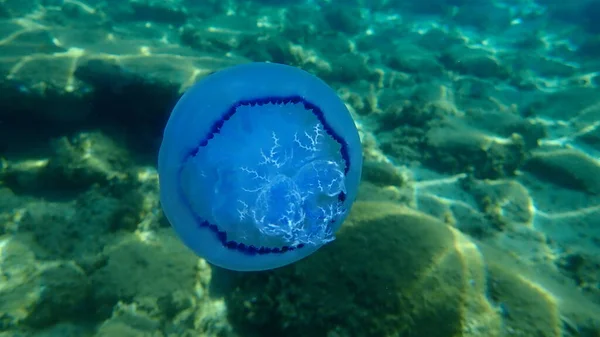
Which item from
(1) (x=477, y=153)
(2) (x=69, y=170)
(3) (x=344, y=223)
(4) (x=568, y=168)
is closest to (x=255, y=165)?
(3) (x=344, y=223)

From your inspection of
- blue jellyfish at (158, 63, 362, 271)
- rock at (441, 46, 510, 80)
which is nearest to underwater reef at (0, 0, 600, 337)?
rock at (441, 46, 510, 80)

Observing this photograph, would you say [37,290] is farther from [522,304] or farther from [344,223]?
[522,304]

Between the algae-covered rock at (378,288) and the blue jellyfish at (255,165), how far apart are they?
629 mm

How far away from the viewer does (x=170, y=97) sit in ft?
18.0

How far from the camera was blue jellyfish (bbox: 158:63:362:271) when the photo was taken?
8.17 ft

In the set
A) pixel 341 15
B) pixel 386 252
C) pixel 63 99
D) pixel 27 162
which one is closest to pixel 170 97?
pixel 63 99

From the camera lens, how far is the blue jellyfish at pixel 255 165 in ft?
8.17

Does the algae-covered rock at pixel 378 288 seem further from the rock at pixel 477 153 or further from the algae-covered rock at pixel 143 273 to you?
the rock at pixel 477 153

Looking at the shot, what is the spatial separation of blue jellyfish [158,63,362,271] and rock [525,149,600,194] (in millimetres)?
5058

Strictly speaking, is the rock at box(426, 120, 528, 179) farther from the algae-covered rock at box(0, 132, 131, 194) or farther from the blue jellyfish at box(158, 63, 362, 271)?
the algae-covered rock at box(0, 132, 131, 194)

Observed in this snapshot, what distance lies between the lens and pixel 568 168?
5961 millimetres

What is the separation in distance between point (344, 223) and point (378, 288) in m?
0.66

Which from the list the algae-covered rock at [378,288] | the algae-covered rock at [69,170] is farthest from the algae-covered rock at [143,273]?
the algae-covered rock at [69,170]

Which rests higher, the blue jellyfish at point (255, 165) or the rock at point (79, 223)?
the blue jellyfish at point (255, 165)
